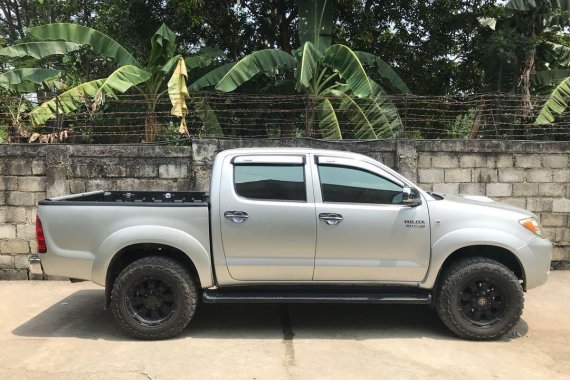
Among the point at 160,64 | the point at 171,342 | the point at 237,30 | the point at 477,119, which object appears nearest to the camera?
the point at 171,342

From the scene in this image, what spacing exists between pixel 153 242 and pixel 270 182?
1242 mm

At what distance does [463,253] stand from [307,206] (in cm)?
160

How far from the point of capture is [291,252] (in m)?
4.81

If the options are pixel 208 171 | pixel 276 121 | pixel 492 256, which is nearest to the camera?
pixel 492 256

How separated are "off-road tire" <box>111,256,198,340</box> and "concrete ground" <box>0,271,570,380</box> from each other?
5.0 inches

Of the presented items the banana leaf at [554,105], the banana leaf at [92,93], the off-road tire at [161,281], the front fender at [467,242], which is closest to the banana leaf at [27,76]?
the banana leaf at [92,93]

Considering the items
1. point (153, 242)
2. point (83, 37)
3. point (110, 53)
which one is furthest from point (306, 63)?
point (153, 242)

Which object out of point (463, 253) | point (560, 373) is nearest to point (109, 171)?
point (463, 253)

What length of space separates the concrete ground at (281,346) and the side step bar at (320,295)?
1.28 feet

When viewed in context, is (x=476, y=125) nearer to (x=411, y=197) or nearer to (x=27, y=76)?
(x=411, y=197)

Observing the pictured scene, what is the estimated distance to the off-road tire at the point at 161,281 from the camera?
4.76 meters

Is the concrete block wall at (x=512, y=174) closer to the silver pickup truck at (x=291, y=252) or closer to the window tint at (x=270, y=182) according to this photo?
the silver pickup truck at (x=291, y=252)

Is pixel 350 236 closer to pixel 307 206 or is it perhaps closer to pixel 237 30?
pixel 307 206

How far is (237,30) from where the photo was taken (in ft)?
44.1
